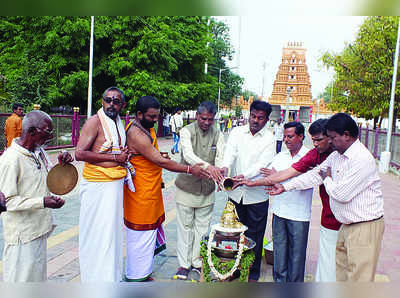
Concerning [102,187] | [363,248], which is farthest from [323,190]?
[102,187]

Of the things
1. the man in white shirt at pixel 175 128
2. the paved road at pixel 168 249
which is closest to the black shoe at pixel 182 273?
the paved road at pixel 168 249

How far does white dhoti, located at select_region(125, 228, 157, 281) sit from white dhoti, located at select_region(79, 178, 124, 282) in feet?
0.95

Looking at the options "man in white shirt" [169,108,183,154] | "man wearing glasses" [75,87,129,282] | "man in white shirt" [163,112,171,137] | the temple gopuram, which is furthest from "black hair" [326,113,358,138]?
the temple gopuram

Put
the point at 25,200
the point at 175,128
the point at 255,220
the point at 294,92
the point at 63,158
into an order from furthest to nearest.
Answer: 1. the point at 294,92
2. the point at 175,128
3. the point at 255,220
4. the point at 63,158
5. the point at 25,200

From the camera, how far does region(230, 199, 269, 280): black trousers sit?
12.7 feet

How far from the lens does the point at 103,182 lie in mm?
3250

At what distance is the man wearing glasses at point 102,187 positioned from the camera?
3.24 metres

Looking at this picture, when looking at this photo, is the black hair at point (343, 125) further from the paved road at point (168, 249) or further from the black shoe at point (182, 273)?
the black shoe at point (182, 273)

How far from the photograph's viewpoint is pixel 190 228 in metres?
4.07

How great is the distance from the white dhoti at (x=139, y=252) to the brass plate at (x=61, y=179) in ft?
3.83

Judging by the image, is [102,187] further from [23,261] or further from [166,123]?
[166,123]

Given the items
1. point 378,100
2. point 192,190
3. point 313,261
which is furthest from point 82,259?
point 378,100

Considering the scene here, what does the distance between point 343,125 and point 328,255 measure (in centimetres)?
135

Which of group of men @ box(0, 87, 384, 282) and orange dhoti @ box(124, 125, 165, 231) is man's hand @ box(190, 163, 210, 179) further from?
orange dhoti @ box(124, 125, 165, 231)
